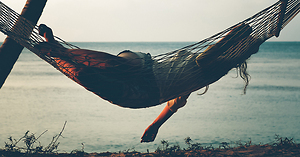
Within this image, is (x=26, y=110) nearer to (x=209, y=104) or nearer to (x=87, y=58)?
(x=209, y=104)

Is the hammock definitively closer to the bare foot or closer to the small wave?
the bare foot

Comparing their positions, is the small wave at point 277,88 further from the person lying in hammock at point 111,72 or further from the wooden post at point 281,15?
the person lying in hammock at point 111,72

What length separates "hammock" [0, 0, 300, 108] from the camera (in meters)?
1.61

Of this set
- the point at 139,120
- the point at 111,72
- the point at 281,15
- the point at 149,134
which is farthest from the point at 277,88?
the point at 111,72

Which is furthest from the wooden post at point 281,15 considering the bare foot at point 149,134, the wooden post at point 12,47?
the wooden post at point 12,47

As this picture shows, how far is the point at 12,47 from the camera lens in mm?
1948

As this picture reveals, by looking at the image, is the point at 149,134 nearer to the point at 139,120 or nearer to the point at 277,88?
the point at 139,120

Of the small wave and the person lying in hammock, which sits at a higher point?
the small wave

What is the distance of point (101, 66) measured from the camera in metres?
1.62

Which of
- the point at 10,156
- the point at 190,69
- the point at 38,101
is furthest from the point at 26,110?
the point at 190,69

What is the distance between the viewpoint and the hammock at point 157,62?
161 centimetres

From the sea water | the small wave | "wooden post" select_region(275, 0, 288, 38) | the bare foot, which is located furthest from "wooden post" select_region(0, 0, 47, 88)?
the small wave

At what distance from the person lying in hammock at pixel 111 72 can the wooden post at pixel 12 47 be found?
35 centimetres

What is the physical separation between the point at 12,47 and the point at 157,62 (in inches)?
38.5
